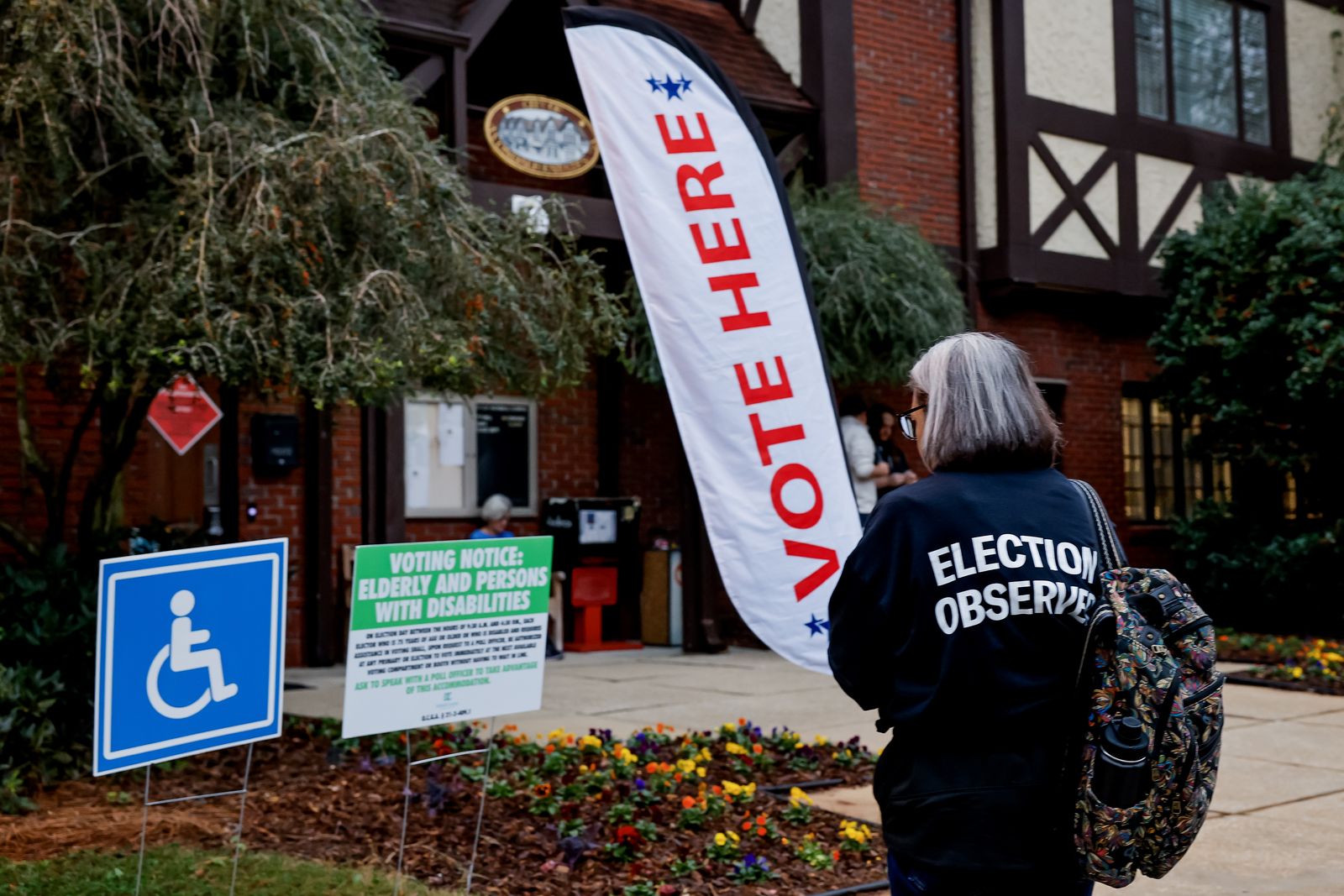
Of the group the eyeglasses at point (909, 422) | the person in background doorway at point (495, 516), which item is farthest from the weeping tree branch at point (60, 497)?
the eyeglasses at point (909, 422)

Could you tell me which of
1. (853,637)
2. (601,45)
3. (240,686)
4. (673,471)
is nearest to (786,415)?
(601,45)

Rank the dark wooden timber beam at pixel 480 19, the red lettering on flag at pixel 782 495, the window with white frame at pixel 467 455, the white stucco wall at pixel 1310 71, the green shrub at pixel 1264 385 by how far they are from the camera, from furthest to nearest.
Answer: the white stucco wall at pixel 1310 71 → the green shrub at pixel 1264 385 → the window with white frame at pixel 467 455 → the dark wooden timber beam at pixel 480 19 → the red lettering on flag at pixel 782 495

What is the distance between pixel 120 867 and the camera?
15.2 feet

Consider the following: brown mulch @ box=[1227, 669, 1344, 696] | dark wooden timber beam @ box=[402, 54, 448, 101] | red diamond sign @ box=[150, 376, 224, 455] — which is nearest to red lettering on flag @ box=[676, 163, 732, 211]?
dark wooden timber beam @ box=[402, 54, 448, 101]

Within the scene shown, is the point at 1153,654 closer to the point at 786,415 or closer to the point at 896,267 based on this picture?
the point at 786,415

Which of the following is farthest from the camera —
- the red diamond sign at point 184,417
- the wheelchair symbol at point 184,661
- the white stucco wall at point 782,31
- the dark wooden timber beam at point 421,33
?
the white stucco wall at point 782,31

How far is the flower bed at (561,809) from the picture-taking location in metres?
4.81

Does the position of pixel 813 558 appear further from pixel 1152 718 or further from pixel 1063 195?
pixel 1063 195

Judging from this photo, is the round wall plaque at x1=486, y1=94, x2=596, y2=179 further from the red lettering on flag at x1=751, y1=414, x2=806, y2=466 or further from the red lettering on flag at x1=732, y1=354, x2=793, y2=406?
the red lettering on flag at x1=751, y1=414, x2=806, y2=466

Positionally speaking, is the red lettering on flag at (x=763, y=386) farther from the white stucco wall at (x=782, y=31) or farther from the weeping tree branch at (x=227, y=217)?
the white stucco wall at (x=782, y=31)

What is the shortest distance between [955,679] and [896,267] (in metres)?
8.23

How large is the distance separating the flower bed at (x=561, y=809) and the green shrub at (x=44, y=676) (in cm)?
17

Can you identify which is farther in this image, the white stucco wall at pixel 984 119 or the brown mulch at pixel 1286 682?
the white stucco wall at pixel 984 119

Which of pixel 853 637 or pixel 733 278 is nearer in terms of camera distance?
pixel 853 637
